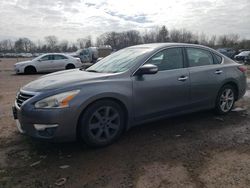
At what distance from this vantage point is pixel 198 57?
4.86m

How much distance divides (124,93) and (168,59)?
3.92 feet

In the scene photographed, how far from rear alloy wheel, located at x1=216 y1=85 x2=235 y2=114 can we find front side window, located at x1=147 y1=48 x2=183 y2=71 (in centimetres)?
128

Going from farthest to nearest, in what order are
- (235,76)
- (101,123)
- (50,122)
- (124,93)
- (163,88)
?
1. (235,76)
2. (163,88)
3. (124,93)
4. (101,123)
5. (50,122)

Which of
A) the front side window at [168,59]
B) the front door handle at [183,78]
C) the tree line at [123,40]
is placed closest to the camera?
the front side window at [168,59]

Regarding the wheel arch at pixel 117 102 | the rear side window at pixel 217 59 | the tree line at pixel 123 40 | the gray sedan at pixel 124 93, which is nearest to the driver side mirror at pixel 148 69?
the gray sedan at pixel 124 93

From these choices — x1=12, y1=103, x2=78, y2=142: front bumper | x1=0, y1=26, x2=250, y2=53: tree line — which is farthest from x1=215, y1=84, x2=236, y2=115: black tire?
x1=0, y1=26, x2=250, y2=53: tree line

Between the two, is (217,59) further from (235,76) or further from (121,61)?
(121,61)

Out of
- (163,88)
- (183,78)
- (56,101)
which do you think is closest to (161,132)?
(163,88)

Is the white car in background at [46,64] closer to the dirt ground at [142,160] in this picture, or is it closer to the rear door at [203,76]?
the dirt ground at [142,160]

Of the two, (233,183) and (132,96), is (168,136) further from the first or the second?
(233,183)

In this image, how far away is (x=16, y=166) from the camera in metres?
3.22

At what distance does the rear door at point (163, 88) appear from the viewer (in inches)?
155

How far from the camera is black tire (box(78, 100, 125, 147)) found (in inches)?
137

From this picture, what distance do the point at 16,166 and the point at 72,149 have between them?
2.60ft
